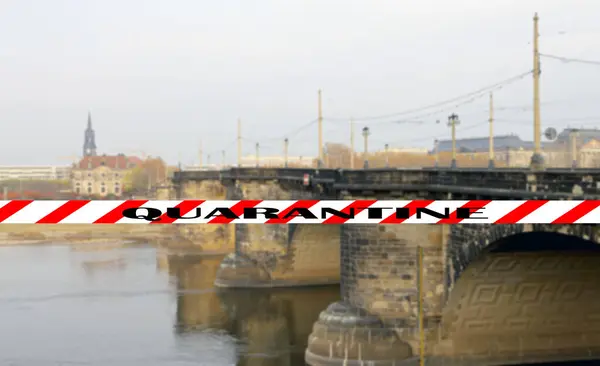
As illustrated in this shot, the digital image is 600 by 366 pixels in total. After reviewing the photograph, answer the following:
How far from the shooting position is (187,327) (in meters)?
33.0

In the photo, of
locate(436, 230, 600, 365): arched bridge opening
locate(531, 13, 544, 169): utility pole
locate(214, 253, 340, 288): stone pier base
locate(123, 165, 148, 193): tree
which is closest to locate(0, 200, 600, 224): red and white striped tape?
locate(531, 13, 544, 169): utility pole

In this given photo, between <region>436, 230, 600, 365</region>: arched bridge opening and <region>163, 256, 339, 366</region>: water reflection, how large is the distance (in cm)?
623

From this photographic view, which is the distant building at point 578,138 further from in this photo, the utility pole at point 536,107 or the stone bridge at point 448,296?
the utility pole at point 536,107

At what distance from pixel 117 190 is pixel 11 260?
9526 cm

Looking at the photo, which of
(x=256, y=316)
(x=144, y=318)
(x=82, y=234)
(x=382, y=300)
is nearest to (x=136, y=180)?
(x=82, y=234)

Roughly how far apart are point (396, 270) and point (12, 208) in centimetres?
1620

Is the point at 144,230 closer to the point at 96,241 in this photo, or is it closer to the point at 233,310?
the point at 96,241

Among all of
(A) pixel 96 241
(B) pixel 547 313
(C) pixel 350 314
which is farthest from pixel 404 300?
(A) pixel 96 241

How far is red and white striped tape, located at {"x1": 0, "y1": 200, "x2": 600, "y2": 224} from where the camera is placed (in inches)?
345

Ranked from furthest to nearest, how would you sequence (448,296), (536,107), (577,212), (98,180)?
(98,180)
(448,296)
(536,107)
(577,212)

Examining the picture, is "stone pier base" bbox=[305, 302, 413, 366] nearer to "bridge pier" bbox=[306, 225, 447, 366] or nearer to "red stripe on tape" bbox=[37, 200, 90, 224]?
"bridge pier" bbox=[306, 225, 447, 366]

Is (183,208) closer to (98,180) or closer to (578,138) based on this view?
(578,138)

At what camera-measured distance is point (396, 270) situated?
2359cm

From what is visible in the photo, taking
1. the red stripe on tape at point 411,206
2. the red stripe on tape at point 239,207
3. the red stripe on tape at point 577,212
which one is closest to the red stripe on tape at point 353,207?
the red stripe on tape at point 411,206
